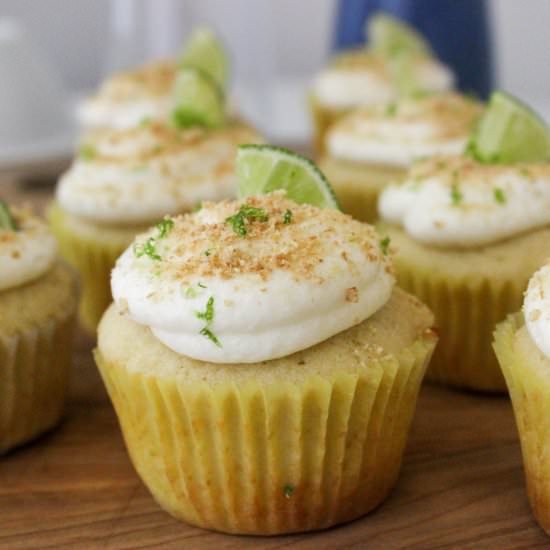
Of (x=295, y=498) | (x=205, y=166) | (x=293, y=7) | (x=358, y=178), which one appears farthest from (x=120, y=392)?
(x=293, y=7)

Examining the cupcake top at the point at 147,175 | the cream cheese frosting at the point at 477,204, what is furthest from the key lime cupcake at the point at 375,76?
the cream cheese frosting at the point at 477,204

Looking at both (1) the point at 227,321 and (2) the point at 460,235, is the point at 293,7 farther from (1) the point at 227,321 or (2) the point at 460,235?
(1) the point at 227,321

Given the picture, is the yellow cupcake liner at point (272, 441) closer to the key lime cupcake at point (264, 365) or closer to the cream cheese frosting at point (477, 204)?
the key lime cupcake at point (264, 365)

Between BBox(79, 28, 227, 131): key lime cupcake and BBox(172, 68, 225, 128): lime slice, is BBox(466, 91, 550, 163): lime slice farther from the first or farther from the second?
BBox(79, 28, 227, 131): key lime cupcake

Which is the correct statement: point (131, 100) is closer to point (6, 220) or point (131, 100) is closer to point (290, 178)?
point (6, 220)

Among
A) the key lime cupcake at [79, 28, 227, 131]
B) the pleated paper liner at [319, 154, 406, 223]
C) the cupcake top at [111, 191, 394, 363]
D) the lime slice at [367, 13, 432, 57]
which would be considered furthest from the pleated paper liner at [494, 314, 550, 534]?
the lime slice at [367, 13, 432, 57]

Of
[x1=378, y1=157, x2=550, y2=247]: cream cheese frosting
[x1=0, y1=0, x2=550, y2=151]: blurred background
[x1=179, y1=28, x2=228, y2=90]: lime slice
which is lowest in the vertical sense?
[x1=0, y1=0, x2=550, y2=151]: blurred background

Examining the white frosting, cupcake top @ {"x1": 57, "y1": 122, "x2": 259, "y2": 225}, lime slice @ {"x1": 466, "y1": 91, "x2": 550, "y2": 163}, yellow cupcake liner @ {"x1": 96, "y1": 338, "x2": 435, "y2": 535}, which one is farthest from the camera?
cupcake top @ {"x1": 57, "y1": 122, "x2": 259, "y2": 225}
